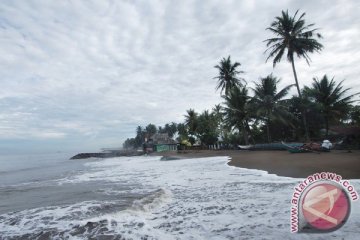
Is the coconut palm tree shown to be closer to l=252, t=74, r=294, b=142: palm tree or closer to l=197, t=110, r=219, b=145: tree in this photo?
l=252, t=74, r=294, b=142: palm tree

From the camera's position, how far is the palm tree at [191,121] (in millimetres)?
46344

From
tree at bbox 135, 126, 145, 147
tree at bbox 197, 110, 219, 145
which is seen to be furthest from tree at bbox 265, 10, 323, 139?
tree at bbox 135, 126, 145, 147

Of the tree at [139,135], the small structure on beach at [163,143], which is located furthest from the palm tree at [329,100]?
the tree at [139,135]

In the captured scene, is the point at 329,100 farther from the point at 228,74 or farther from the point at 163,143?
the point at 163,143

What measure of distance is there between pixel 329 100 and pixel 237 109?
922 centimetres

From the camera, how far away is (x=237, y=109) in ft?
108

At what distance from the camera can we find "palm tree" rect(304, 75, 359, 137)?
90.0 ft

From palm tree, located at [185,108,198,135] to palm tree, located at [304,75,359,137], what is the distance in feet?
66.7

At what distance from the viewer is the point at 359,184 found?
7414 mm

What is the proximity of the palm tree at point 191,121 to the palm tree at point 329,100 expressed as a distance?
2032 centimetres

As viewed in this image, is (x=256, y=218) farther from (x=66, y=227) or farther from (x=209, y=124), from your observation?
(x=209, y=124)

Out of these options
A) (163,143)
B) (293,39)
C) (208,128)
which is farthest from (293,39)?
(163,143)

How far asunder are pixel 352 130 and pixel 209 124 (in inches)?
970

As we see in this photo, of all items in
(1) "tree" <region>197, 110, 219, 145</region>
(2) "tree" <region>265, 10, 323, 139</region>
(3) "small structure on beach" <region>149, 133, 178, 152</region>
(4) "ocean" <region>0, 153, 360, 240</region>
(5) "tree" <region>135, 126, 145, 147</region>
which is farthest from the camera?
(5) "tree" <region>135, 126, 145, 147</region>
